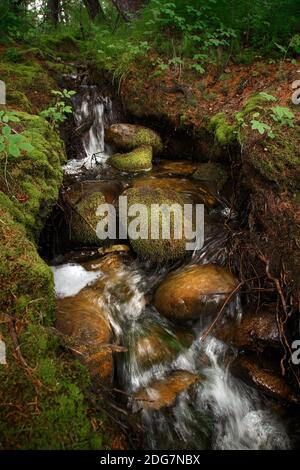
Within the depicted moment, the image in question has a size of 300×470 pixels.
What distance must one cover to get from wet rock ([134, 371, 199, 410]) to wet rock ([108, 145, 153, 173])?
3975 millimetres

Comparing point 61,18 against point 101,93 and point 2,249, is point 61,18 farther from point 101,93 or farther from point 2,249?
point 2,249

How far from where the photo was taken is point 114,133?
6.72 m

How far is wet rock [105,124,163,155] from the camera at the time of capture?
262 inches

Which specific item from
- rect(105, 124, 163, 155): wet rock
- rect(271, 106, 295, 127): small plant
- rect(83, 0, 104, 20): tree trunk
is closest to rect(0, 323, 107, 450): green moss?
rect(271, 106, 295, 127): small plant

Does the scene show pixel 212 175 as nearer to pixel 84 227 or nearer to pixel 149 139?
pixel 149 139

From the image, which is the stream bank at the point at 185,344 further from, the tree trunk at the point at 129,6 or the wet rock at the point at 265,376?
the tree trunk at the point at 129,6

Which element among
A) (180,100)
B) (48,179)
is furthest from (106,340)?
(180,100)

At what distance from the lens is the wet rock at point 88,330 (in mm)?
2512

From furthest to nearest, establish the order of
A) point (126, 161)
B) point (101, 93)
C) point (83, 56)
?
1. point (83, 56)
2. point (101, 93)
3. point (126, 161)

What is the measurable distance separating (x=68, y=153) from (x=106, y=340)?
454 centimetres

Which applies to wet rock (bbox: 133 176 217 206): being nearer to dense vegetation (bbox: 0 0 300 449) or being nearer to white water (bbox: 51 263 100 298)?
dense vegetation (bbox: 0 0 300 449)

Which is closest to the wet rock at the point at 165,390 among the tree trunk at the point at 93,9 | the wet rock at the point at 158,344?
the wet rock at the point at 158,344

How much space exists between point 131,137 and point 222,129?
6.93 ft

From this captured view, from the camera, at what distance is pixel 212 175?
5805 mm
